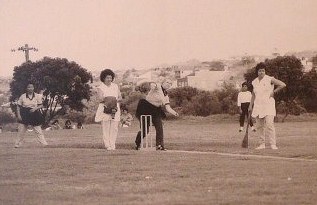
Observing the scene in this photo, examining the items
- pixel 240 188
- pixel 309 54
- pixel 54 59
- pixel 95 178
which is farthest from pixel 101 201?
pixel 309 54

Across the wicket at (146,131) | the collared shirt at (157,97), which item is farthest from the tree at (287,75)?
the wicket at (146,131)

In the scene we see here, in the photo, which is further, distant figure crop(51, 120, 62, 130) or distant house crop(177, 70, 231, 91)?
distant figure crop(51, 120, 62, 130)

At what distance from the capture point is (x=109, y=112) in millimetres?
7734

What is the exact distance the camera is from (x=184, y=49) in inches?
268

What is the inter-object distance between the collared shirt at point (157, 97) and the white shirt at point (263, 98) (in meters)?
1.06

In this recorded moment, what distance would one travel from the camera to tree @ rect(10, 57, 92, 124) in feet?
23.6

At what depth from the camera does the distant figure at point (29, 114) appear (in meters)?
7.94

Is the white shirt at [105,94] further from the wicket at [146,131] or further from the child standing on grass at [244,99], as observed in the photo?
the child standing on grass at [244,99]

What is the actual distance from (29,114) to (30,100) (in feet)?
1.17

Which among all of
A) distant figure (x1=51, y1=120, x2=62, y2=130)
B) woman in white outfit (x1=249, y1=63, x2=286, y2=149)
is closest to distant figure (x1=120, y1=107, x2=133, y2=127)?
distant figure (x1=51, y1=120, x2=62, y2=130)

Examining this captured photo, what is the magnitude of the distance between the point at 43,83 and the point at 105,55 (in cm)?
126

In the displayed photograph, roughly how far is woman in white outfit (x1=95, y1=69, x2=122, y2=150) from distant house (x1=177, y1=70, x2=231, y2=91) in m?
0.89

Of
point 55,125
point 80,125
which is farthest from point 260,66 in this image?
point 55,125

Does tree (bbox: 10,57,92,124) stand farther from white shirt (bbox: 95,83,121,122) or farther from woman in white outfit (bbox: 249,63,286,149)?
woman in white outfit (bbox: 249,63,286,149)
